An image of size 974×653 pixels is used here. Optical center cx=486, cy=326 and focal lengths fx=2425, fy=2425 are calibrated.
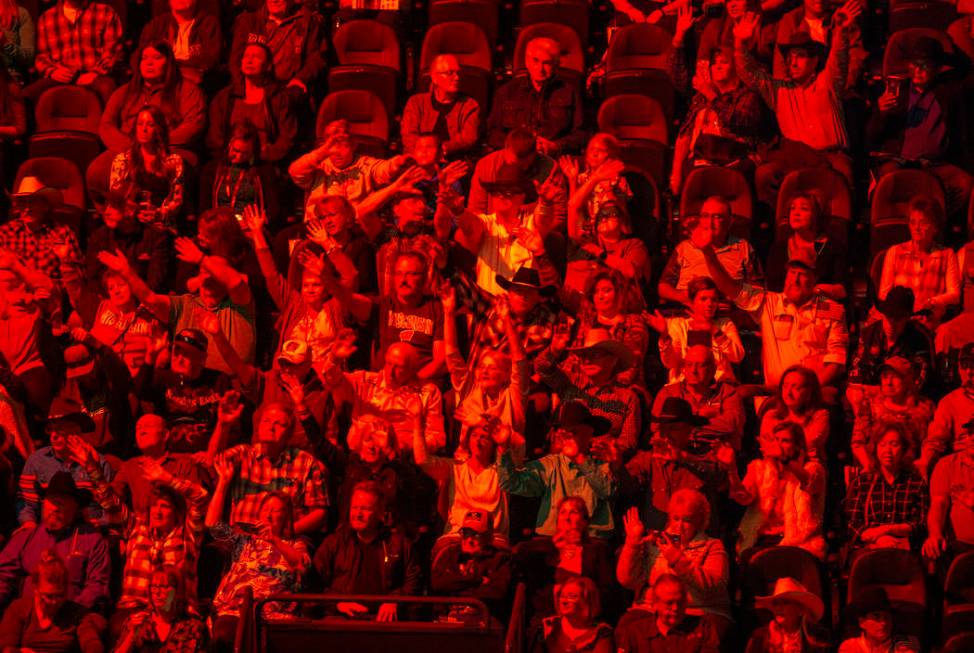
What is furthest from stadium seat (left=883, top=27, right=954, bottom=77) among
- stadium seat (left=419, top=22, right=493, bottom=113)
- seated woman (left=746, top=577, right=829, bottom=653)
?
seated woman (left=746, top=577, right=829, bottom=653)

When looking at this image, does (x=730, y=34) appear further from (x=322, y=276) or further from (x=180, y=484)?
(x=180, y=484)

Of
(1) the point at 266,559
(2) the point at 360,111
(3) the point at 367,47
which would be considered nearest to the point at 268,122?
(2) the point at 360,111

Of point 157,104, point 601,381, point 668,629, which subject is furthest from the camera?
point 157,104

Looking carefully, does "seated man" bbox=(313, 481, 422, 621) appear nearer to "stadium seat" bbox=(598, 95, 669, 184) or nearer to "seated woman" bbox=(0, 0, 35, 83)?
"stadium seat" bbox=(598, 95, 669, 184)

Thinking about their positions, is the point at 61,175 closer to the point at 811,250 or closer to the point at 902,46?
the point at 811,250

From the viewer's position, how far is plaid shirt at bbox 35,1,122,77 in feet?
37.9

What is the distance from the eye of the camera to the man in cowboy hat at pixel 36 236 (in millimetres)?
10570

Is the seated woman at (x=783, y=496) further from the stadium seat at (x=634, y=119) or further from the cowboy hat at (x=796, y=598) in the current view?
the stadium seat at (x=634, y=119)

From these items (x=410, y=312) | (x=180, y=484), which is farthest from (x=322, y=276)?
(x=180, y=484)

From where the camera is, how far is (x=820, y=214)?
10023mm

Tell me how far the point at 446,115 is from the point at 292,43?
0.96 metres

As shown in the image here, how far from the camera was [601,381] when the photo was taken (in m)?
9.60

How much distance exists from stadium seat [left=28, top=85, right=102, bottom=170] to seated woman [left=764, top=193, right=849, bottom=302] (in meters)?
3.19

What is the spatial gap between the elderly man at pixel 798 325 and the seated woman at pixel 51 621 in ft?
9.35
